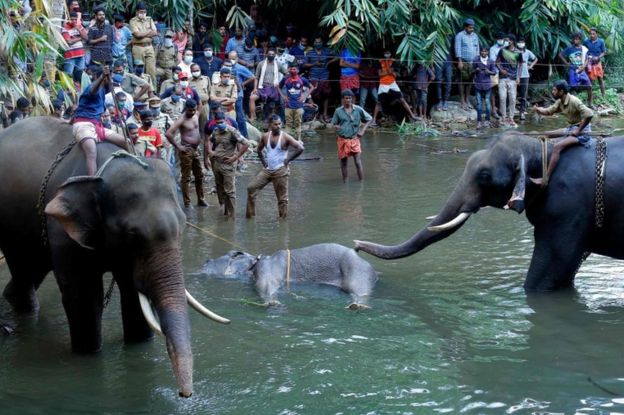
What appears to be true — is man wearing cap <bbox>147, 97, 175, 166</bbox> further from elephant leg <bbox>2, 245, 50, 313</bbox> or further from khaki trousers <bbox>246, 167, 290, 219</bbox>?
elephant leg <bbox>2, 245, 50, 313</bbox>

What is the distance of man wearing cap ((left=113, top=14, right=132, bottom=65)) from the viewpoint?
56.5 feet

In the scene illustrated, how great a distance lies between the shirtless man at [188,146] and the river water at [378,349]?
2079 millimetres

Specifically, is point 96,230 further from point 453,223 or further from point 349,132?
point 349,132

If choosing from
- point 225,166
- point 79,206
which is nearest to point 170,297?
point 79,206

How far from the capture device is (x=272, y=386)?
24.1ft

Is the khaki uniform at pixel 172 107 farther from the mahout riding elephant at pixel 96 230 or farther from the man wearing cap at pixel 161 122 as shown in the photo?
the mahout riding elephant at pixel 96 230

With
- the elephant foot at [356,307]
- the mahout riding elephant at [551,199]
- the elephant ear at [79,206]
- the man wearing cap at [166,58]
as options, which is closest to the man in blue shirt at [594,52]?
the man wearing cap at [166,58]

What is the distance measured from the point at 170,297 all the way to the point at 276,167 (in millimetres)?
6562

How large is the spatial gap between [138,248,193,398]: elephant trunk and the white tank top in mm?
6315

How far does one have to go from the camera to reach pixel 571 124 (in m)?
10.4

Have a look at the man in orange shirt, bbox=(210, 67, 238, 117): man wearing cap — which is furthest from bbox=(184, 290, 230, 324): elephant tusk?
the man in orange shirt

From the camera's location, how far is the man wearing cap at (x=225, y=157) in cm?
1312

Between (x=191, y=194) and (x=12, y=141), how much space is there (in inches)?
254

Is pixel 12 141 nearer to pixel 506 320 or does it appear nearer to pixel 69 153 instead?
pixel 69 153
